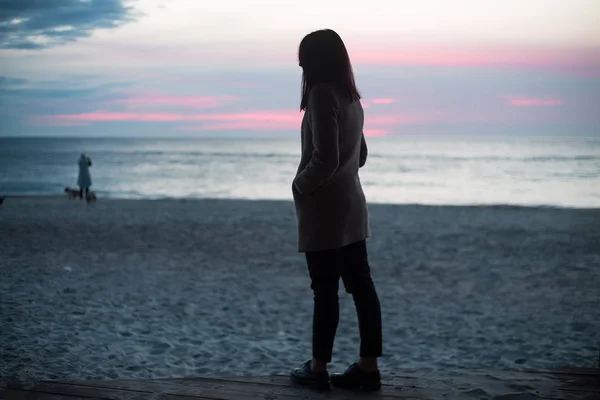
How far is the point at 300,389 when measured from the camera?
2684mm

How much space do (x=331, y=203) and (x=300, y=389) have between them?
88 cm

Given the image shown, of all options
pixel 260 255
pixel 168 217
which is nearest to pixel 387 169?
pixel 168 217

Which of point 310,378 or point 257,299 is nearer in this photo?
point 310,378

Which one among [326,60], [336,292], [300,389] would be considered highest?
[326,60]

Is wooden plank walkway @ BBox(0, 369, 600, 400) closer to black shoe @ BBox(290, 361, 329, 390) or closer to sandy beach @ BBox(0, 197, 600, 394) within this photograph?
black shoe @ BBox(290, 361, 329, 390)

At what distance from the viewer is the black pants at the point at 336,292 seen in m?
2.54

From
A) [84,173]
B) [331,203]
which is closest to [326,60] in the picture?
[331,203]

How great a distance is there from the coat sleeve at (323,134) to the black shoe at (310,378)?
92 cm

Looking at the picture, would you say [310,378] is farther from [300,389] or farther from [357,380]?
[357,380]

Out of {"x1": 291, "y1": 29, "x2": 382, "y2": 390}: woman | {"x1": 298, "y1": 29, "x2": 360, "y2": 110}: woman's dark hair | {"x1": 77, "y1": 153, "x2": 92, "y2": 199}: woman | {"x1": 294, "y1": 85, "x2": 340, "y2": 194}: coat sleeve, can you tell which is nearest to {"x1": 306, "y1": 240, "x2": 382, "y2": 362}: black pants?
{"x1": 291, "y1": 29, "x2": 382, "y2": 390}: woman

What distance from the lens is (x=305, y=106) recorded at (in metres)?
2.48

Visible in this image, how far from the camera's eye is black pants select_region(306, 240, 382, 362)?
2.54 metres

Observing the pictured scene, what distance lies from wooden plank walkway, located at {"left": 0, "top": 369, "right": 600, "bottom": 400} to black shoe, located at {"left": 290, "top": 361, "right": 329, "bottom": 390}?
0.11 feet

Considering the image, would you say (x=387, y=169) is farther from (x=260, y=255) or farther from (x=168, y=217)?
(x=260, y=255)
